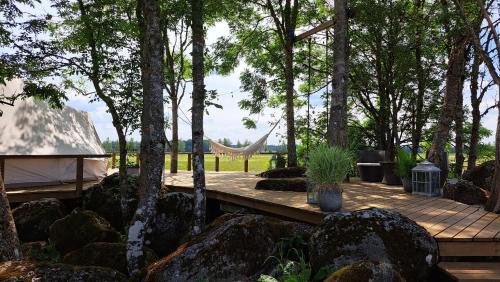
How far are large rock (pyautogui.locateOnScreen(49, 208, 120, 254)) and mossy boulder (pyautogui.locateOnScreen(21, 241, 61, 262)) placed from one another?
10 cm

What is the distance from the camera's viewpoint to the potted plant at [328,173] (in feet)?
14.3

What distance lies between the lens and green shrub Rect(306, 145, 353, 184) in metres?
4.34

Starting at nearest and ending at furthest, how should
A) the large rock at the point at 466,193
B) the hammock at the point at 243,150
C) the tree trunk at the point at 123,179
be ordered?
1. the large rock at the point at 466,193
2. the tree trunk at the point at 123,179
3. the hammock at the point at 243,150

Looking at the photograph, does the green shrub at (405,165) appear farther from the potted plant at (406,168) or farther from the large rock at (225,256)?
the large rock at (225,256)

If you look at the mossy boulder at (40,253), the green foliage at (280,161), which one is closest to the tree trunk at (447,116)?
the green foliage at (280,161)

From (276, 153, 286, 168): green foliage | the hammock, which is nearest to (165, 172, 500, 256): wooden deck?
the hammock

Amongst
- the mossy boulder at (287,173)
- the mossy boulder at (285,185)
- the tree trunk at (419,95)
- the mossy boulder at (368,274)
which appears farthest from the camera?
the tree trunk at (419,95)

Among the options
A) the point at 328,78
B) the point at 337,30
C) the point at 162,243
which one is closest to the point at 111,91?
the point at 162,243

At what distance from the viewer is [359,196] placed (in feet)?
19.6

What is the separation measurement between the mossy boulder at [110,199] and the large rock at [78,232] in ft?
3.31

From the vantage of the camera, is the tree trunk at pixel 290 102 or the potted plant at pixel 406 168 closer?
the potted plant at pixel 406 168

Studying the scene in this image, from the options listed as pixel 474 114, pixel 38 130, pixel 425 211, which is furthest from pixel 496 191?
pixel 38 130

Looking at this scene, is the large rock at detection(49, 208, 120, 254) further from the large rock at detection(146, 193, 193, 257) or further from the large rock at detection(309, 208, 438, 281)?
the large rock at detection(309, 208, 438, 281)

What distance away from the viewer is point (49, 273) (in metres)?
3.39
